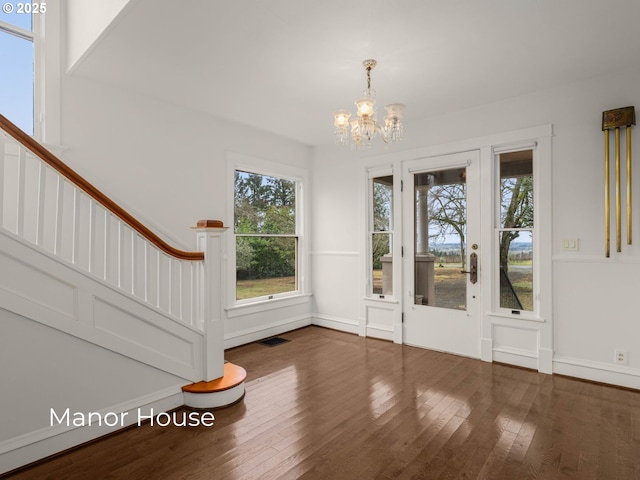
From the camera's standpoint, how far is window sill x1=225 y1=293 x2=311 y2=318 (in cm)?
437

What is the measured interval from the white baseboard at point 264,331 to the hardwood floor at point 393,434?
94 centimetres

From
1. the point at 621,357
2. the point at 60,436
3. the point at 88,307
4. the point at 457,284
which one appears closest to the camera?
the point at 60,436

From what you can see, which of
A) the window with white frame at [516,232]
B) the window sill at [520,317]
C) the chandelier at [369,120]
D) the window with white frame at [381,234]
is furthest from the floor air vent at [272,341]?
the chandelier at [369,120]

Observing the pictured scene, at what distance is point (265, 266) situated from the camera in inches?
191

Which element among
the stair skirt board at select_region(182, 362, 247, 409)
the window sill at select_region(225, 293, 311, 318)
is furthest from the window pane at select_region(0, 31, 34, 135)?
the window sill at select_region(225, 293, 311, 318)

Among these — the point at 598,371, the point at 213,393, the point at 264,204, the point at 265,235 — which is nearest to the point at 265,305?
the point at 265,235

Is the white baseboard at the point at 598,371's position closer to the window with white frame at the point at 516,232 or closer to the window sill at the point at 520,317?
the window sill at the point at 520,317

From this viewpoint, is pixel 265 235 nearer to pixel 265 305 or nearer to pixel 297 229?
pixel 297 229

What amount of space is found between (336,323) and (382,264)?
1179 mm

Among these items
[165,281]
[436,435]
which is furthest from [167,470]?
[165,281]

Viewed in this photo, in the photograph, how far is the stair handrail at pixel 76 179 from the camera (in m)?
2.00

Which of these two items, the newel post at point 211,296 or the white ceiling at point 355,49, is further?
the newel post at point 211,296

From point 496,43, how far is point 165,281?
3636 millimetres

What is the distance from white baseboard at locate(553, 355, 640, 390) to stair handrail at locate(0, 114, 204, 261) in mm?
3528
